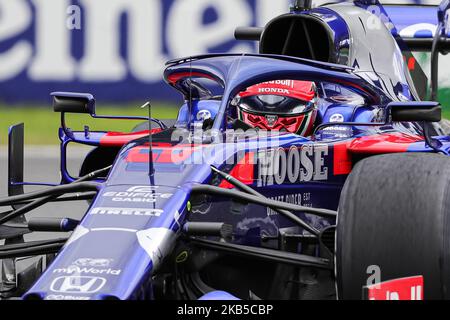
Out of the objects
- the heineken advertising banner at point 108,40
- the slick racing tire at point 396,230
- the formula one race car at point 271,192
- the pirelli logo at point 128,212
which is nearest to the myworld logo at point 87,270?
the formula one race car at point 271,192

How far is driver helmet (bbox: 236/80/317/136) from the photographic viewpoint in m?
6.32

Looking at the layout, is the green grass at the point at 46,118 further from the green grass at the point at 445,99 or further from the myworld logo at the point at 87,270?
the myworld logo at the point at 87,270

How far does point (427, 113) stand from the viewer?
17.7 feet

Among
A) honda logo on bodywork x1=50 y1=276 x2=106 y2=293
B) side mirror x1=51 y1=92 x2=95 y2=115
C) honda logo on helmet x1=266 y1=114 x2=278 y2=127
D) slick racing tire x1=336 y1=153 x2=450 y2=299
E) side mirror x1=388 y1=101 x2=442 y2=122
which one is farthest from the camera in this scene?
honda logo on helmet x1=266 y1=114 x2=278 y2=127

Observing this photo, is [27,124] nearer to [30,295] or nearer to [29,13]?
[29,13]

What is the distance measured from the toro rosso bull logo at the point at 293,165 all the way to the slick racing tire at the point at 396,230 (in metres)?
0.74

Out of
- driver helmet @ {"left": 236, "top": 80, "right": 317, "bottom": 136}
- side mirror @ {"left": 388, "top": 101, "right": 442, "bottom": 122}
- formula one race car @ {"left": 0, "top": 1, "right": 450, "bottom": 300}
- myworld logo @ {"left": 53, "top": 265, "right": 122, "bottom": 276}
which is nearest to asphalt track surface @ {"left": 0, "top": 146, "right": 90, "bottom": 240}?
formula one race car @ {"left": 0, "top": 1, "right": 450, "bottom": 300}

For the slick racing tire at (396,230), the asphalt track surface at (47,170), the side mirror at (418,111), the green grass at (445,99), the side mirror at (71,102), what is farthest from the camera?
the green grass at (445,99)

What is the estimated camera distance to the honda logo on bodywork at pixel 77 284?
4309mm

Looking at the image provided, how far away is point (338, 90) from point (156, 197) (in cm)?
242

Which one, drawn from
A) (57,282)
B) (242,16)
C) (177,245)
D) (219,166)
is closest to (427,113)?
(219,166)

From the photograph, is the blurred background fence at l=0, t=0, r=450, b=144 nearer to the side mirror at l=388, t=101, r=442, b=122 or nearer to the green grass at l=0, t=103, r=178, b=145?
the green grass at l=0, t=103, r=178, b=145

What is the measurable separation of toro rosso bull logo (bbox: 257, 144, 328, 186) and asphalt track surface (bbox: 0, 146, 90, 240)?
11.4 feet
